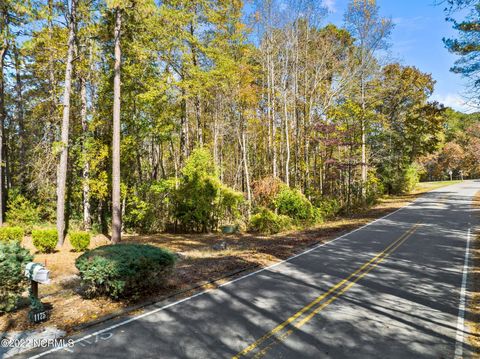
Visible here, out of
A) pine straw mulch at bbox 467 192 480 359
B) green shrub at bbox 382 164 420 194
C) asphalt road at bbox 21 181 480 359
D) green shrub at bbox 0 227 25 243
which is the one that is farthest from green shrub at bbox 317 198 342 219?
green shrub at bbox 0 227 25 243

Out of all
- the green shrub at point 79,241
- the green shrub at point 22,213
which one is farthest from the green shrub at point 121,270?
the green shrub at point 22,213

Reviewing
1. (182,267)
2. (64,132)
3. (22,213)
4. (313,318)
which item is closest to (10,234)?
(22,213)

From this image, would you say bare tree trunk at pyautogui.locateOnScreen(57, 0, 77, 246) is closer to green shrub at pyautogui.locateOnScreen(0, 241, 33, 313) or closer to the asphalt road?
green shrub at pyautogui.locateOnScreen(0, 241, 33, 313)

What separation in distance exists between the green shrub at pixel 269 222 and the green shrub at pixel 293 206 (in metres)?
0.81

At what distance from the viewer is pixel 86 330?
19.0 feet

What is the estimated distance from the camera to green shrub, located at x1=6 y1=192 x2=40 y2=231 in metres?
19.1

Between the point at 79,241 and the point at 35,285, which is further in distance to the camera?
the point at 79,241

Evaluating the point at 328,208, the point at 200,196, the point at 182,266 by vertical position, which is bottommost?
the point at 182,266

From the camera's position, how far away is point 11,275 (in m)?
6.39

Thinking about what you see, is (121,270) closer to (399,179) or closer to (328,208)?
(328,208)

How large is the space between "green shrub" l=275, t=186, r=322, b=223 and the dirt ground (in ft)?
4.05

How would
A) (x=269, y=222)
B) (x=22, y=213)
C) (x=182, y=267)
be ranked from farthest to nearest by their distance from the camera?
(x=22, y=213) < (x=269, y=222) < (x=182, y=267)

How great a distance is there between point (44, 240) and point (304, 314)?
480 inches

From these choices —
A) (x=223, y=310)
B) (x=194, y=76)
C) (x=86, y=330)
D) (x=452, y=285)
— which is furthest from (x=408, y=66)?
(x=86, y=330)
